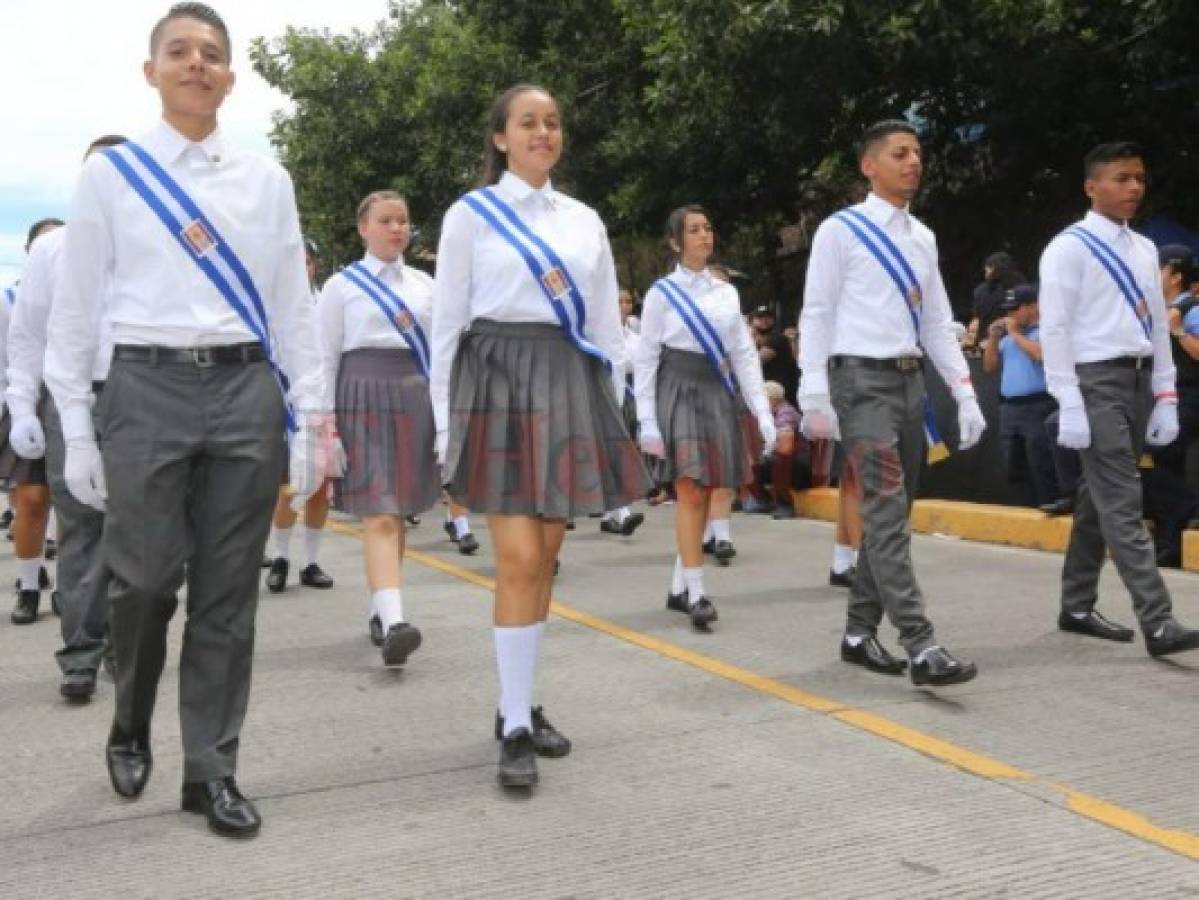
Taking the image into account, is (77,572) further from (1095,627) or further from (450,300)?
(1095,627)

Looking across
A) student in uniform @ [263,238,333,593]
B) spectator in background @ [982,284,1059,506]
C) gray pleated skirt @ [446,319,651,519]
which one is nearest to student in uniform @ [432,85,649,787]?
gray pleated skirt @ [446,319,651,519]

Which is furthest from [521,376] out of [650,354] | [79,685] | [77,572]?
[650,354]

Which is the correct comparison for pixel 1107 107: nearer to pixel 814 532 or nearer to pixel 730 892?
pixel 814 532

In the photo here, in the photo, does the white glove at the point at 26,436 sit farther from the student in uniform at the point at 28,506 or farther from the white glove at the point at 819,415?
the white glove at the point at 819,415

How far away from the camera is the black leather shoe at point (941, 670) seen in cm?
480

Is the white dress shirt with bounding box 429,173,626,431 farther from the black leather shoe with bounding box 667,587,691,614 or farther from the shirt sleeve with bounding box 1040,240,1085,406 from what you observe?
the black leather shoe with bounding box 667,587,691,614

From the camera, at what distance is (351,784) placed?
4.04 m

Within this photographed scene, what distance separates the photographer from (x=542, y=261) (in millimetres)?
4133

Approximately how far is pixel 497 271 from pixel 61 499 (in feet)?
8.53

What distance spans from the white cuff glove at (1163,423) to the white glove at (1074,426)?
41cm

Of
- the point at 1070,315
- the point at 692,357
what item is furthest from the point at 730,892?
the point at 692,357

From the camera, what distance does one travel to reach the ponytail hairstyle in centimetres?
428

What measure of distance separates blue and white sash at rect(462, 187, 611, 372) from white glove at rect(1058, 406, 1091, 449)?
2244 millimetres

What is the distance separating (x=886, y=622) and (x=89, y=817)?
3770 millimetres
